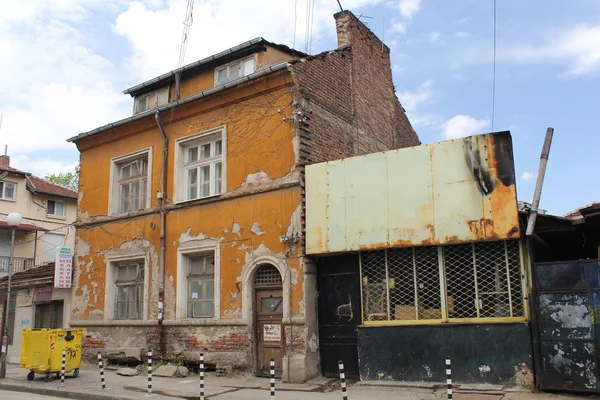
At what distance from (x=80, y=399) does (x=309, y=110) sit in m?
7.99

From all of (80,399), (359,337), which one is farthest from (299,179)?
(80,399)

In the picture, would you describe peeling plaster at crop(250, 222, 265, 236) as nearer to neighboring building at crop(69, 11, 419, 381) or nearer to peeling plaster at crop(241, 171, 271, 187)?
neighboring building at crop(69, 11, 419, 381)

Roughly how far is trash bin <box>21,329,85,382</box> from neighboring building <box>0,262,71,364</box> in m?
4.19

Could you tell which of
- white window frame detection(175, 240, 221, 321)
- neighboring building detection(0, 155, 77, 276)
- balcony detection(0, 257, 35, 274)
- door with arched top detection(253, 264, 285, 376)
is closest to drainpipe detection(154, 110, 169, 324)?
white window frame detection(175, 240, 221, 321)

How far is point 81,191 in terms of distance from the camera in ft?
58.8

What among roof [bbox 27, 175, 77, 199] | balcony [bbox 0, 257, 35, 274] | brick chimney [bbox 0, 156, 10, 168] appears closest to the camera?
balcony [bbox 0, 257, 35, 274]

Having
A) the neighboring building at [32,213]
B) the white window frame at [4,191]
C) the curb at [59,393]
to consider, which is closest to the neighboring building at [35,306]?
the curb at [59,393]

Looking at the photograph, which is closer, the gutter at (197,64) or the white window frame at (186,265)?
the white window frame at (186,265)

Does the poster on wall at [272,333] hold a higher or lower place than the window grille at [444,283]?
lower

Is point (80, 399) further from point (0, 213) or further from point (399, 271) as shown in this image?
point (0, 213)

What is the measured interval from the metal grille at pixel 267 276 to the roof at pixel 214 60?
6.64 meters

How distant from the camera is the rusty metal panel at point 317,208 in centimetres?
1199

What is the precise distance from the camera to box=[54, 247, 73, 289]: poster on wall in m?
16.7

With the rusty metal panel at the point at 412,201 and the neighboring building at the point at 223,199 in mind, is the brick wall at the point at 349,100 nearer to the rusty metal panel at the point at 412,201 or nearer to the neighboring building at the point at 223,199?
the neighboring building at the point at 223,199
